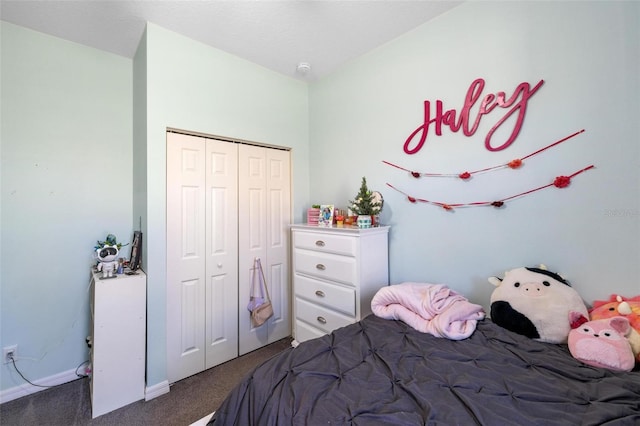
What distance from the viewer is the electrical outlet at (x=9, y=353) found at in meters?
1.81

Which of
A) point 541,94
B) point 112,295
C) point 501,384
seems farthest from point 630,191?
point 112,295

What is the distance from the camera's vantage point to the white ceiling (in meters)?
1.70

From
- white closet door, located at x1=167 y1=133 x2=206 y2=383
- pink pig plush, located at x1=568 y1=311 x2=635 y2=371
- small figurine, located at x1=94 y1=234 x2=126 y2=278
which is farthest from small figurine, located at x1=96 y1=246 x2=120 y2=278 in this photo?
pink pig plush, located at x1=568 y1=311 x2=635 y2=371

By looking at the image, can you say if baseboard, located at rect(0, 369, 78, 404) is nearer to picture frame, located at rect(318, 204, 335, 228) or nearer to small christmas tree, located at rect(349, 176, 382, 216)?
picture frame, located at rect(318, 204, 335, 228)

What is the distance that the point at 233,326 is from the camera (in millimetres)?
2270

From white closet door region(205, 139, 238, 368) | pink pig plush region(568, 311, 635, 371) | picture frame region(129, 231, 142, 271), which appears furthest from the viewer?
white closet door region(205, 139, 238, 368)

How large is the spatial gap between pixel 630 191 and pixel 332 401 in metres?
1.59

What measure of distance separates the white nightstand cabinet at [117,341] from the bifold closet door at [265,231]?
751 millimetres

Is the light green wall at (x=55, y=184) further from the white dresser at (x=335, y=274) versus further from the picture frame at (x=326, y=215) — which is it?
the picture frame at (x=326, y=215)

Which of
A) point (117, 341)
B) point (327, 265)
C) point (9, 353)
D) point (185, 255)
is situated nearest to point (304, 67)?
point (327, 265)

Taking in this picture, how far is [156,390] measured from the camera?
A: 5.98 feet

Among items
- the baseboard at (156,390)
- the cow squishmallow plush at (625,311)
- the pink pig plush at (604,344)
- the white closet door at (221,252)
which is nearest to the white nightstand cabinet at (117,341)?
the baseboard at (156,390)

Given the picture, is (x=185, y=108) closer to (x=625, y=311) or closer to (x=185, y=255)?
(x=185, y=255)

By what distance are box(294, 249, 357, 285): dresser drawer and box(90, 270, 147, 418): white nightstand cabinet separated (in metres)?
1.14
